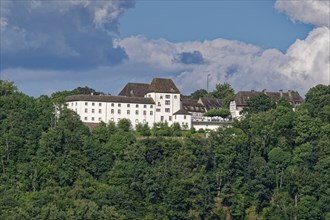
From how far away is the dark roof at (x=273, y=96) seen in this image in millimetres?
119812

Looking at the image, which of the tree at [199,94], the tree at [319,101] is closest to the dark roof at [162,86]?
the tree at [319,101]

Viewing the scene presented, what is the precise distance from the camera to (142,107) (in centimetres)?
11125

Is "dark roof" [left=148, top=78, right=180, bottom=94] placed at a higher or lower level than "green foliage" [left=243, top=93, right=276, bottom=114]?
higher

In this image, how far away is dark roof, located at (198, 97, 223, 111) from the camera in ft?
401

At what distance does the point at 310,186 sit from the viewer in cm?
9406

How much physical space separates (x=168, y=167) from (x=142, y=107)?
16214 millimetres

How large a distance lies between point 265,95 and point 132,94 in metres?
16.0

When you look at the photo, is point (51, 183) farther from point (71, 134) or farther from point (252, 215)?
point (252, 215)

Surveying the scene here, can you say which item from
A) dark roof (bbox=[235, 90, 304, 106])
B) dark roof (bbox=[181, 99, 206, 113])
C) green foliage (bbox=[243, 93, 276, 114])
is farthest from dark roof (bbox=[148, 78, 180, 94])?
dark roof (bbox=[235, 90, 304, 106])

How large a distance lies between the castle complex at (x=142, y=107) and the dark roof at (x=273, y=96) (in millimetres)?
5800

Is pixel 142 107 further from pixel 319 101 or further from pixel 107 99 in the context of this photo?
pixel 319 101

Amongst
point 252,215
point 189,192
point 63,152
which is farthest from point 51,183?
point 252,215

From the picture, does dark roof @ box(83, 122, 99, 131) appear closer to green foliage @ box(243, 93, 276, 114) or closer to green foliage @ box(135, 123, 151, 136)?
green foliage @ box(135, 123, 151, 136)

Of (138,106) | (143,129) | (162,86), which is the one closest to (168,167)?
(143,129)
